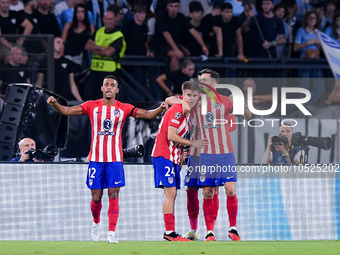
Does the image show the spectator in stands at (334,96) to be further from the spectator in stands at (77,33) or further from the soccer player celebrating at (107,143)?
the soccer player celebrating at (107,143)

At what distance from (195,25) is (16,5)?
2970 mm

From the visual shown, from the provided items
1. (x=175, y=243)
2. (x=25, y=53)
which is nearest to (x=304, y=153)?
(x=175, y=243)

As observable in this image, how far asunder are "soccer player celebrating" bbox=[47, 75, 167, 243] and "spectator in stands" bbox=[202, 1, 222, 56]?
577cm

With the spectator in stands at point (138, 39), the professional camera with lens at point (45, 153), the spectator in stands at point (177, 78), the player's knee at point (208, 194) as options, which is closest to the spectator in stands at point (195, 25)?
the spectator in stands at point (177, 78)

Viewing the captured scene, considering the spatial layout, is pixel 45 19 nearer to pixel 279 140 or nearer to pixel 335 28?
pixel 279 140

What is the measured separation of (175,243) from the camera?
360 inches

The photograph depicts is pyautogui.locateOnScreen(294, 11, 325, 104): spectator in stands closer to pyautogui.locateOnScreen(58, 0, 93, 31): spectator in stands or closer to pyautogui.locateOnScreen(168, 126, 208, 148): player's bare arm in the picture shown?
pyautogui.locateOnScreen(58, 0, 93, 31): spectator in stands

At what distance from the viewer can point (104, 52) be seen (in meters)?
14.3

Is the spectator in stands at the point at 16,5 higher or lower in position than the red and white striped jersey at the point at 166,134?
higher

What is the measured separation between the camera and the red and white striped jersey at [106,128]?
9.45 metres

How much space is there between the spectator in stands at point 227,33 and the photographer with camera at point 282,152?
3.54 m

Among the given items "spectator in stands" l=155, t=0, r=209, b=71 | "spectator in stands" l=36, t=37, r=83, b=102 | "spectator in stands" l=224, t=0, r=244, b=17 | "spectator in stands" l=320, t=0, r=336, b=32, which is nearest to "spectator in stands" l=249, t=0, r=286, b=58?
"spectator in stands" l=224, t=0, r=244, b=17

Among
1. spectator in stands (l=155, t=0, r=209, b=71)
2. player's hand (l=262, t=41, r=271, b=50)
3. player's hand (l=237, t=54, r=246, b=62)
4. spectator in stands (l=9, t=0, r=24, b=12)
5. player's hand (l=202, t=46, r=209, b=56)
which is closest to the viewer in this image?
spectator in stands (l=9, t=0, r=24, b=12)

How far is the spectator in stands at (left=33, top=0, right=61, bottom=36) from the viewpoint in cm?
1430
